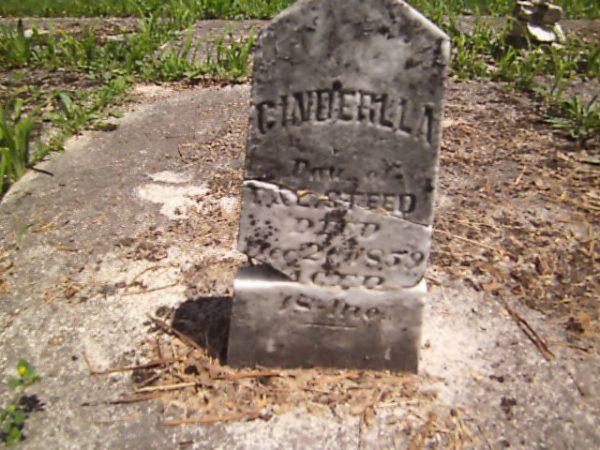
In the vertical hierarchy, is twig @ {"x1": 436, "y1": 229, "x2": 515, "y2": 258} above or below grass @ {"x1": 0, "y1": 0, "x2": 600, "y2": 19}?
below

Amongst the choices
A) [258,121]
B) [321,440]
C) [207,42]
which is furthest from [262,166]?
[207,42]

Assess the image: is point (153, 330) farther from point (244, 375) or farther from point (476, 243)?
point (476, 243)

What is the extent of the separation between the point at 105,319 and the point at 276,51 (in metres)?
1.40

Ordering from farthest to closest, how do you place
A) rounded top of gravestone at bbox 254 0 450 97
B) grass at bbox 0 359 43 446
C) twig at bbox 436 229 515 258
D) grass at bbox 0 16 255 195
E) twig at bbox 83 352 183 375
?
grass at bbox 0 16 255 195, twig at bbox 436 229 515 258, twig at bbox 83 352 183 375, grass at bbox 0 359 43 446, rounded top of gravestone at bbox 254 0 450 97

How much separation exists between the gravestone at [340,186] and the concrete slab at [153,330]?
277 mm

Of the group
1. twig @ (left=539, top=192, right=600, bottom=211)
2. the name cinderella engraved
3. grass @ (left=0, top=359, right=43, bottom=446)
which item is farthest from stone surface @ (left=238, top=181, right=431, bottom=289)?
twig @ (left=539, top=192, right=600, bottom=211)

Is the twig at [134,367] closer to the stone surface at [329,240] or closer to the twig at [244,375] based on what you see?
the twig at [244,375]

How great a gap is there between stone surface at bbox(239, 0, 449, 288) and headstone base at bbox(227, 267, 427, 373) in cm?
7

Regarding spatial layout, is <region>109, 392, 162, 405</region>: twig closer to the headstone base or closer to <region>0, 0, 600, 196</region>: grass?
the headstone base

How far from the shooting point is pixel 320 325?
227 centimetres

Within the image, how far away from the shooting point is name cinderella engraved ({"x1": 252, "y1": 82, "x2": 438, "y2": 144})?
1.90 meters

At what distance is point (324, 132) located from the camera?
77.5 inches

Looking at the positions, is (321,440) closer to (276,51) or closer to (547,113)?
(276,51)

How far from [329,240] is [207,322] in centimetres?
71
